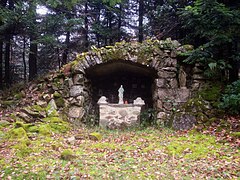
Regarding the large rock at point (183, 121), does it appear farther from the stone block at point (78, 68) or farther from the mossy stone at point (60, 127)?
the stone block at point (78, 68)

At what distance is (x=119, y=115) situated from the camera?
25.6ft

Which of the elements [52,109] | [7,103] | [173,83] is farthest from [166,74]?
[7,103]

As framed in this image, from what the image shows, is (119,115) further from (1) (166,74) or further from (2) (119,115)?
(1) (166,74)

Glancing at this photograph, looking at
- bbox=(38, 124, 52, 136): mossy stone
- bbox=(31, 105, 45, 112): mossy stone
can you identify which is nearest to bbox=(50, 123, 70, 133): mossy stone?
bbox=(38, 124, 52, 136): mossy stone

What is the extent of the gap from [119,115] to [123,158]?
3449 millimetres

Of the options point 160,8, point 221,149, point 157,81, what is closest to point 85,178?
point 221,149

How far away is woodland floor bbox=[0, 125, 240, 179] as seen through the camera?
3645 millimetres

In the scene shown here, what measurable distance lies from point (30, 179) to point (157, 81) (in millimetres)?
5206

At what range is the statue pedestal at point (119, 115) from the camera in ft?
25.5

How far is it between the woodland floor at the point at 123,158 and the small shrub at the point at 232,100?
1094 millimetres

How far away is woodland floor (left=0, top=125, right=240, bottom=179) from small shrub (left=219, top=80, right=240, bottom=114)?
109cm

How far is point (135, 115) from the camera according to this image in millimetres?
7801

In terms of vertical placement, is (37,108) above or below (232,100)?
below

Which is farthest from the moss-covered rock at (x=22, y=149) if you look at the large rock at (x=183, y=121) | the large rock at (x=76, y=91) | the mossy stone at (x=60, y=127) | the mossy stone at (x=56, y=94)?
the large rock at (x=183, y=121)
